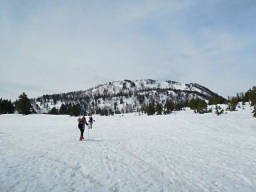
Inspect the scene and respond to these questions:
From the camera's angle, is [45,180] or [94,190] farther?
[45,180]

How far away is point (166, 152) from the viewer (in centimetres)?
1209

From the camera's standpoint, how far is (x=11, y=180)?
21.4ft

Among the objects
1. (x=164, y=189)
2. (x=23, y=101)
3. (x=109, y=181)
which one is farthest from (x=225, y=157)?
(x=23, y=101)

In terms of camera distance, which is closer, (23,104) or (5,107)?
(23,104)

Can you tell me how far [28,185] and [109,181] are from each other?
2.99 m

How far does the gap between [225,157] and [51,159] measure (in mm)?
10974

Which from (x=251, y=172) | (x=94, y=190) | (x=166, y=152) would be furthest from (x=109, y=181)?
(x=251, y=172)

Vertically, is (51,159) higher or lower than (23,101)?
lower

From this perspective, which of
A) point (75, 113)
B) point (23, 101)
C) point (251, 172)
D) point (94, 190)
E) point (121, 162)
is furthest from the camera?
point (75, 113)

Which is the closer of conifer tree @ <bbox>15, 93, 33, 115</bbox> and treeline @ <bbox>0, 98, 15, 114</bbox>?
conifer tree @ <bbox>15, 93, 33, 115</bbox>

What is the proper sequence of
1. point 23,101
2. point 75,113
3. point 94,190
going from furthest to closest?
point 75,113
point 23,101
point 94,190

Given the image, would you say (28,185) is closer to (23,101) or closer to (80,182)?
(80,182)

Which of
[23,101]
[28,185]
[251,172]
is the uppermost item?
[23,101]

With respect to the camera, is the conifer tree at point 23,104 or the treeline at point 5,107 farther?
the treeline at point 5,107
